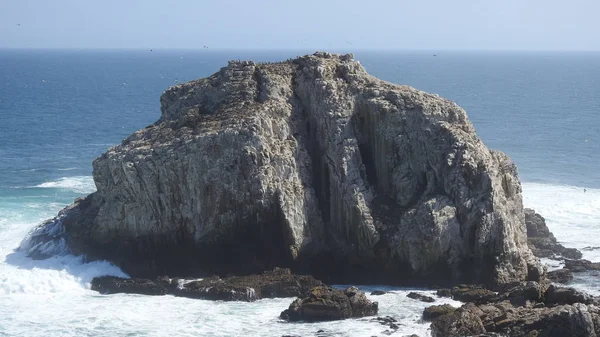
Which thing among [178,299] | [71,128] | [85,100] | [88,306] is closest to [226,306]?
[178,299]

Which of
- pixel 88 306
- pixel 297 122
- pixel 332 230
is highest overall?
pixel 297 122

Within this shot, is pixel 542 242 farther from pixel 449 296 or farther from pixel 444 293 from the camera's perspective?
pixel 449 296

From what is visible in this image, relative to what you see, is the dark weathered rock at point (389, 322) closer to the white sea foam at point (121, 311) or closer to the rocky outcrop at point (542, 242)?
the white sea foam at point (121, 311)

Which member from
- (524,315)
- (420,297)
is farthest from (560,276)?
(524,315)

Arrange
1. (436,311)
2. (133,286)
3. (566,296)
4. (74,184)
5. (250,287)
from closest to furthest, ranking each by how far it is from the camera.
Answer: (566,296) → (436,311) → (250,287) → (133,286) → (74,184)

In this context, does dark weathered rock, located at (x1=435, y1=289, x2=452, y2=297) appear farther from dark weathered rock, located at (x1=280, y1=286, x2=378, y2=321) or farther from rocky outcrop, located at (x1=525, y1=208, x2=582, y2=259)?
rocky outcrop, located at (x1=525, y1=208, x2=582, y2=259)

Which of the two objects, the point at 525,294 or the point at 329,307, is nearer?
the point at 525,294

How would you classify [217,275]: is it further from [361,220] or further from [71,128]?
[71,128]

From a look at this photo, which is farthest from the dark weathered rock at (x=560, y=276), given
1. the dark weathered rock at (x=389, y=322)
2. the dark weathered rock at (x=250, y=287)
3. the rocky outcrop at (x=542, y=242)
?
the dark weathered rock at (x=250, y=287)
